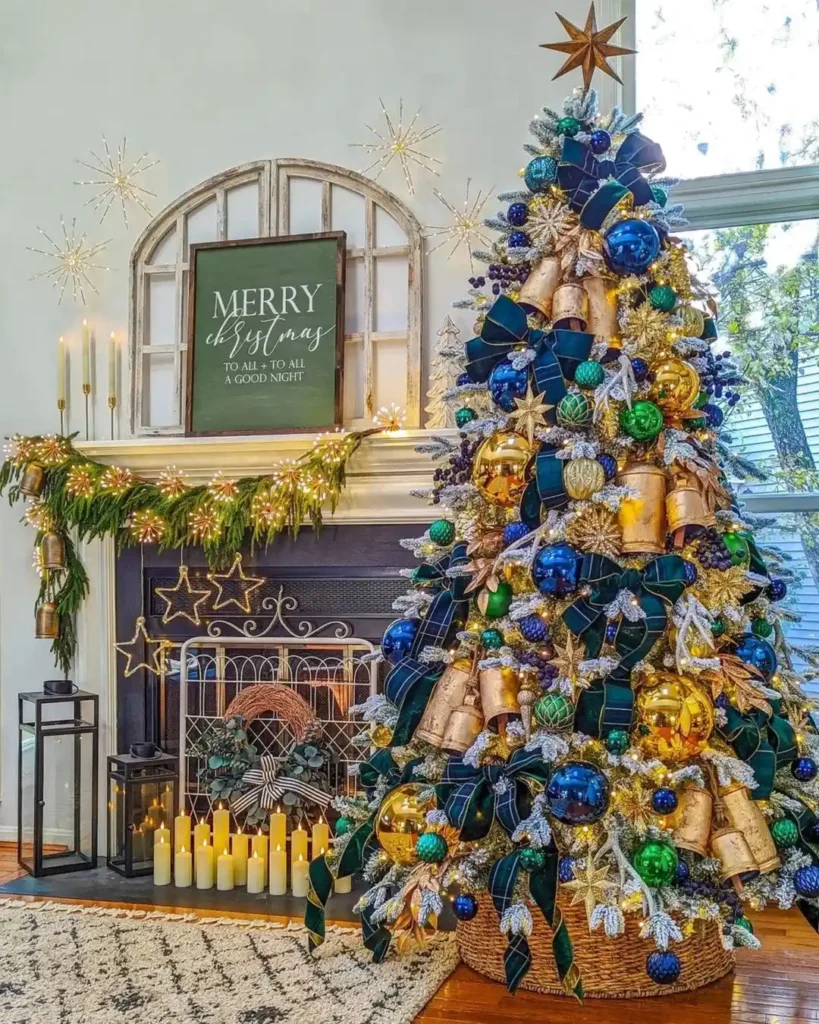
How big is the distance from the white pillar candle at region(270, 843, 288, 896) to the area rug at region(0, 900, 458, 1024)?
224 millimetres

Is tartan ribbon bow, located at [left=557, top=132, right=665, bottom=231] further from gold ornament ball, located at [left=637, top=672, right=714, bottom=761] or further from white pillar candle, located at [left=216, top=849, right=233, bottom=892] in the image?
white pillar candle, located at [left=216, top=849, right=233, bottom=892]

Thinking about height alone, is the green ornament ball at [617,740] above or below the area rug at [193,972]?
above

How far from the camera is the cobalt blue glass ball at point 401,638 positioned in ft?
7.03

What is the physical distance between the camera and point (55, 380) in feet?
10.5

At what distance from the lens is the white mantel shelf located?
2.76 meters

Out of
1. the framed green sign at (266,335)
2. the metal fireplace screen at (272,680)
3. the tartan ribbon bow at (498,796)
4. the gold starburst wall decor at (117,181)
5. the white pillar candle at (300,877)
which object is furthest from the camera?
the gold starburst wall decor at (117,181)

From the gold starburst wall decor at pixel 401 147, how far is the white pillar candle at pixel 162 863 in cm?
196

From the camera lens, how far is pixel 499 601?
2.03m

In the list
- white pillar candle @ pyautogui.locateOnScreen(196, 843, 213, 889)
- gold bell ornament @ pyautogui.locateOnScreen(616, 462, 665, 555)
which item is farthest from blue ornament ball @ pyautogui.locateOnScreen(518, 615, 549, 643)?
white pillar candle @ pyautogui.locateOnScreen(196, 843, 213, 889)

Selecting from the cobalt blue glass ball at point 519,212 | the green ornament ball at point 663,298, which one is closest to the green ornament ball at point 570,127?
the cobalt blue glass ball at point 519,212

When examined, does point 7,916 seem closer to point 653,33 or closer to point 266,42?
point 266,42

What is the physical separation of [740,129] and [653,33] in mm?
393

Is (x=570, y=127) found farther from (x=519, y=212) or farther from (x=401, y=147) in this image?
(x=401, y=147)

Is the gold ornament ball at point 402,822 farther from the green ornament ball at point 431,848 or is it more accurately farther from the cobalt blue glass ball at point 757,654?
the cobalt blue glass ball at point 757,654
